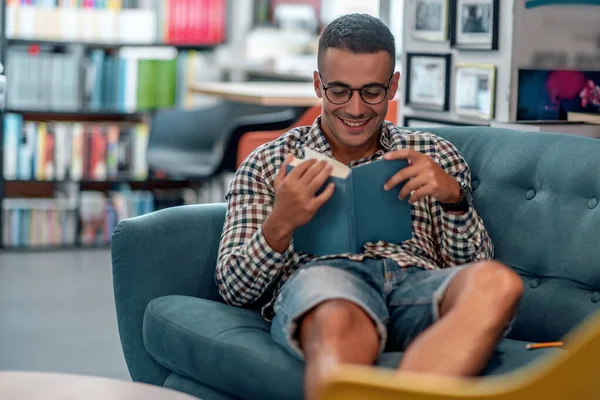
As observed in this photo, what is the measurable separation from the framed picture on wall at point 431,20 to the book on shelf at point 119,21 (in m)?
2.62

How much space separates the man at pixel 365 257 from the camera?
1909mm

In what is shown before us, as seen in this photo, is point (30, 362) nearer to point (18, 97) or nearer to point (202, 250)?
point (202, 250)

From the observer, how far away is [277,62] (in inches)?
228

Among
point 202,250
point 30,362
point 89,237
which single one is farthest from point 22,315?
point 202,250

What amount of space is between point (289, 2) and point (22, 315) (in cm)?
316

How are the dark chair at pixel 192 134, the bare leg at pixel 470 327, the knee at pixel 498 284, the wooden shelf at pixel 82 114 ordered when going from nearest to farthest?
1. the bare leg at pixel 470 327
2. the knee at pixel 498 284
3. the dark chair at pixel 192 134
4. the wooden shelf at pixel 82 114

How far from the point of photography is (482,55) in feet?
10.6

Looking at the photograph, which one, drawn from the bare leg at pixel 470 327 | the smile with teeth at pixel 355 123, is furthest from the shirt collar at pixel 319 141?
the bare leg at pixel 470 327

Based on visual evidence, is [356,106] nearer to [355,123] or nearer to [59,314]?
[355,123]

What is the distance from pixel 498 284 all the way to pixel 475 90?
4.59ft

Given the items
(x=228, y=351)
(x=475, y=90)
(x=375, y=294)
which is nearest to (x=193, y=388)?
A: (x=228, y=351)

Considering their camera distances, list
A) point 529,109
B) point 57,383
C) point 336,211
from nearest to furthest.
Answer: point 57,383, point 336,211, point 529,109

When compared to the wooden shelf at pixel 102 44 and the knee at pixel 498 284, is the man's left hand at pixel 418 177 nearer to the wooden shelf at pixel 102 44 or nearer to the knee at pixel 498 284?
the knee at pixel 498 284

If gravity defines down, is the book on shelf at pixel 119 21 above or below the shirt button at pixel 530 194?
above
